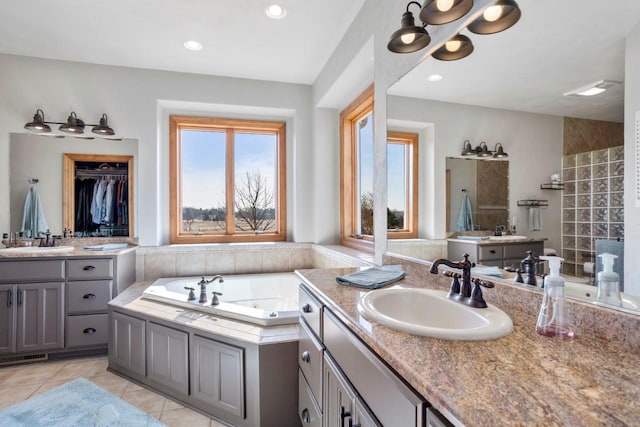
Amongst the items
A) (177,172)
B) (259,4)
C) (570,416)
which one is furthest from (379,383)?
(177,172)

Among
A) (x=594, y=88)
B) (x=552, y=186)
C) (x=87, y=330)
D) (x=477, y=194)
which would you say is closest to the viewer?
(x=594, y=88)

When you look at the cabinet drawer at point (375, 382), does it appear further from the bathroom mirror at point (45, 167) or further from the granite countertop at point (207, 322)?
the bathroom mirror at point (45, 167)

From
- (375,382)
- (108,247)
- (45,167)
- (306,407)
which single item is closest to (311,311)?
(306,407)

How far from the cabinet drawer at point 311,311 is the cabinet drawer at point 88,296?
6.46 ft

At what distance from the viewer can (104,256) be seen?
2.74 meters

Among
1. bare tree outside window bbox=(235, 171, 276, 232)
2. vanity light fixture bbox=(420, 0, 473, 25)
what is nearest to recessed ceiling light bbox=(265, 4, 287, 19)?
vanity light fixture bbox=(420, 0, 473, 25)

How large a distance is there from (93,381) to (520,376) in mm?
2754

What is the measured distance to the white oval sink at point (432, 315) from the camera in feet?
2.85

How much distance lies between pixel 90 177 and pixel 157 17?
5.40ft

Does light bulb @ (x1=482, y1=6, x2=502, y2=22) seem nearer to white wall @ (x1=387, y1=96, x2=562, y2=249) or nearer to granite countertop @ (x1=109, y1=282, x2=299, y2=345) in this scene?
white wall @ (x1=387, y1=96, x2=562, y2=249)

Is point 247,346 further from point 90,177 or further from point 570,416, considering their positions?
point 90,177

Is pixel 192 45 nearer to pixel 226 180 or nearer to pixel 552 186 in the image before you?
pixel 226 180

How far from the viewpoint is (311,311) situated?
1514 mm

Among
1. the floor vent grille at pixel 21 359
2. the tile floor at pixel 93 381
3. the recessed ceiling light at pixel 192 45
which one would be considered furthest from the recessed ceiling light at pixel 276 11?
the floor vent grille at pixel 21 359
